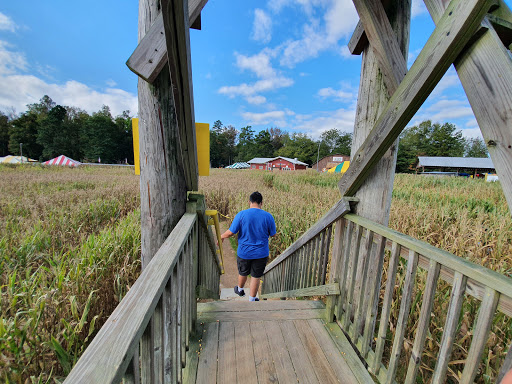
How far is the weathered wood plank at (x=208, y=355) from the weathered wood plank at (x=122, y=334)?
1082 millimetres

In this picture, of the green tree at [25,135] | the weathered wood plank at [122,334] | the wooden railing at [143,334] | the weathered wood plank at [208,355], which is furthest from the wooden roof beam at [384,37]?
the green tree at [25,135]

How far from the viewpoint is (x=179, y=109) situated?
1.27 meters

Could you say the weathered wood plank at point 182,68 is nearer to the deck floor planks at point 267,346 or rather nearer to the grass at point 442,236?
the deck floor planks at point 267,346

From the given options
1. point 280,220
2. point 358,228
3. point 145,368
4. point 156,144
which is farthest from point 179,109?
point 280,220

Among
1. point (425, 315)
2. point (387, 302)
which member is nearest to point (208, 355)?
point (387, 302)

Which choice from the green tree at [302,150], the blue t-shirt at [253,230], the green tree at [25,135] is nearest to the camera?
the blue t-shirt at [253,230]

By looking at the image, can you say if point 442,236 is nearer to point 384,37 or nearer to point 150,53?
point 384,37

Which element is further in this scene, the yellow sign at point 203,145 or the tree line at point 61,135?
the tree line at point 61,135

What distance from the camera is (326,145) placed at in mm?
79375

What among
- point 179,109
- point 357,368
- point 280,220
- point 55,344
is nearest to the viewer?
point 179,109

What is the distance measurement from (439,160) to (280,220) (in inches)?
2145

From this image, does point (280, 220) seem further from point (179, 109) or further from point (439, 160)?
point (439, 160)

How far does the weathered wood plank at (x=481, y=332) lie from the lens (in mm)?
889

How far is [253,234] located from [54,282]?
2.38 metres
